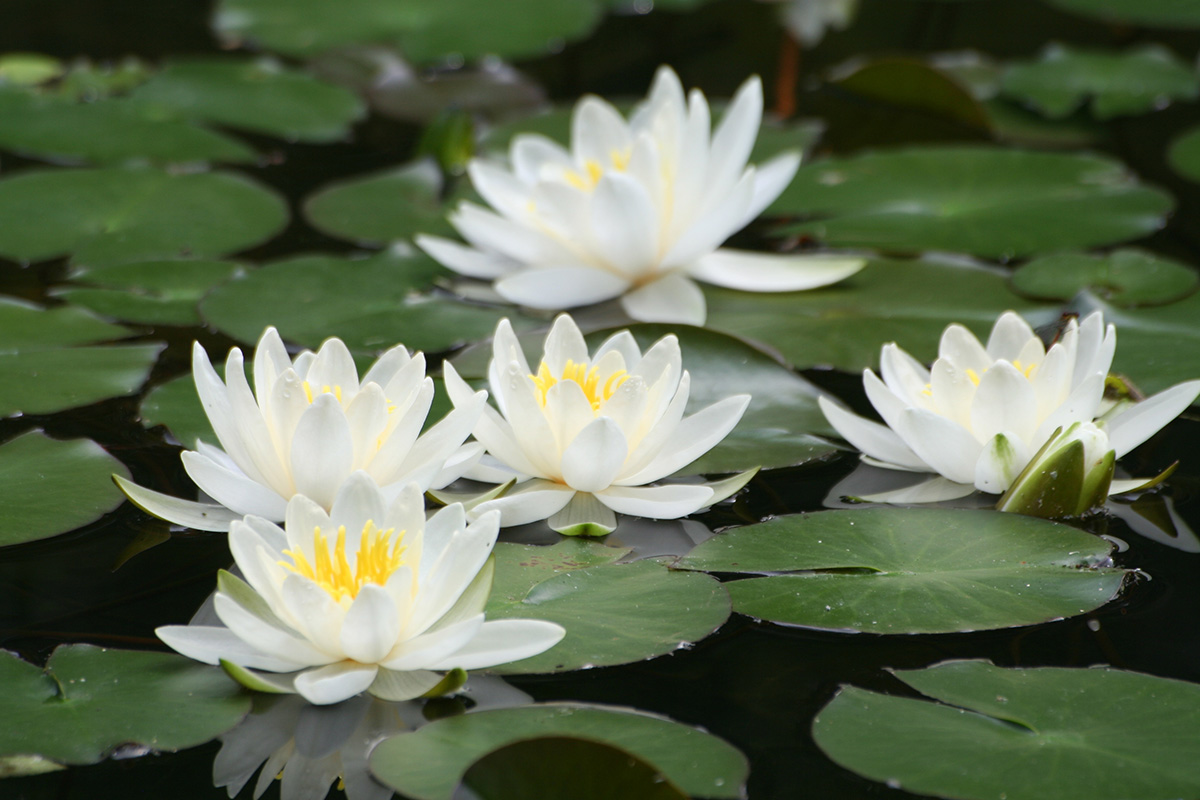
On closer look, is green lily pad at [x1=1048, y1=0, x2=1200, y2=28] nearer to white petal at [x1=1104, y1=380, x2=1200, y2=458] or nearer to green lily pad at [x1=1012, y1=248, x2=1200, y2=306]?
green lily pad at [x1=1012, y1=248, x2=1200, y2=306]

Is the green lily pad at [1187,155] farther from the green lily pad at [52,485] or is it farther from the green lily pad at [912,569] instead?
the green lily pad at [52,485]

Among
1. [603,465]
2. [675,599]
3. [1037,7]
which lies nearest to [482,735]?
[675,599]

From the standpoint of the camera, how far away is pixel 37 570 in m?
1.45

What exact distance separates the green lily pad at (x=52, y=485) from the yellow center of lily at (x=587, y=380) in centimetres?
63

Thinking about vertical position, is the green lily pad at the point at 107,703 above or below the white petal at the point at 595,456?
below

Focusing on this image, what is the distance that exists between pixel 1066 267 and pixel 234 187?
1.95m

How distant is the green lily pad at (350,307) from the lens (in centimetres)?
207

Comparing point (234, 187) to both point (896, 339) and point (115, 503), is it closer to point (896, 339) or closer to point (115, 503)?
point (115, 503)

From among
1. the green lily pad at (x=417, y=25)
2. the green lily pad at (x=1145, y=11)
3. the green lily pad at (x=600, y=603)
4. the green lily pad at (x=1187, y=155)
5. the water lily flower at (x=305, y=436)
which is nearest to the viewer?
the green lily pad at (x=600, y=603)

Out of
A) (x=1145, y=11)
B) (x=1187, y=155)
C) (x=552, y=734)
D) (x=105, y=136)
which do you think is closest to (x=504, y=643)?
(x=552, y=734)

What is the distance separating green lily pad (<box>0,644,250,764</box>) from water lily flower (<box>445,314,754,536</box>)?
1.37 ft

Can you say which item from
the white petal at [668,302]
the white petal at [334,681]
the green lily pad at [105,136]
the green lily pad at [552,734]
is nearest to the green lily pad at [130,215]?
the green lily pad at [105,136]

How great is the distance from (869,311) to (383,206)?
1.24 m

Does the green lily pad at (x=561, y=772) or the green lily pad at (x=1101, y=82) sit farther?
the green lily pad at (x=1101, y=82)
